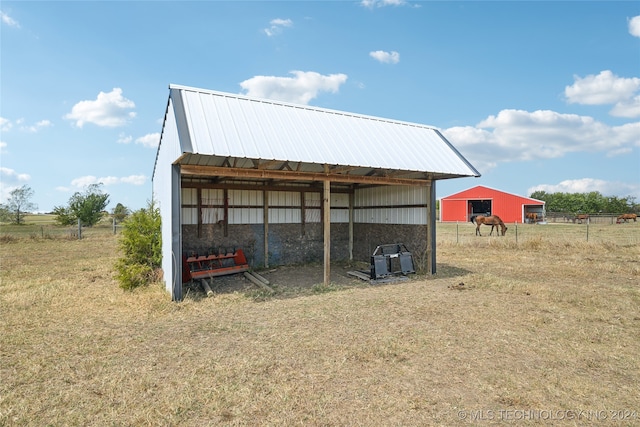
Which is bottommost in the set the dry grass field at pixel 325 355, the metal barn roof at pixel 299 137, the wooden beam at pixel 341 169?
the dry grass field at pixel 325 355

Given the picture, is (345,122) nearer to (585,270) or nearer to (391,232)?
(391,232)

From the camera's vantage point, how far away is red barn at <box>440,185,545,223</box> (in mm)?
36688

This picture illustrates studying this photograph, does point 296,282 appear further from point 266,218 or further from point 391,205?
point 391,205

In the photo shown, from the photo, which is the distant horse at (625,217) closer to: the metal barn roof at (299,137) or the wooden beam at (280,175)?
the metal barn roof at (299,137)

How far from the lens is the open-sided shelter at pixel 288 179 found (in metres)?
7.58

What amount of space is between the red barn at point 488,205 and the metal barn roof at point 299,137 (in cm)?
2930

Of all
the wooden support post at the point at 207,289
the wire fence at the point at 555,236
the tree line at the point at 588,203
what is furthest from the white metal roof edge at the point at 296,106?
the tree line at the point at 588,203

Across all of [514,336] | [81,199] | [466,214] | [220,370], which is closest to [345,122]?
[514,336]

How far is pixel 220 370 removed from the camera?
13.5 feet

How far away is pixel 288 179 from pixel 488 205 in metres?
34.3

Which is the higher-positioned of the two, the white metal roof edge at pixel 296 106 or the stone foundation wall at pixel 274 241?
the white metal roof edge at pixel 296 106

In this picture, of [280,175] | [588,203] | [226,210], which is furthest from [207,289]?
[588,203]

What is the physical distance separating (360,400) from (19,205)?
36736 mm

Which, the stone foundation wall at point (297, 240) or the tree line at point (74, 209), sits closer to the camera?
the stone foundation wall at point (297, 240)
